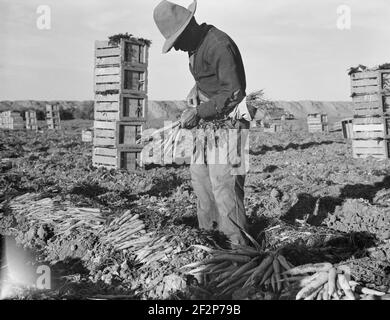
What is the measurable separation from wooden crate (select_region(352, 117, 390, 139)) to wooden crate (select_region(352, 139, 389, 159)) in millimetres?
144

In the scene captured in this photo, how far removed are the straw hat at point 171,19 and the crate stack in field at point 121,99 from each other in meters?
6.29

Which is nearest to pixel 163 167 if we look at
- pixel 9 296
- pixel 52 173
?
pixel 52 173

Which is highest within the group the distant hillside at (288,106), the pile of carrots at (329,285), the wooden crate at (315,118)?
the distant hillside at (288,106)

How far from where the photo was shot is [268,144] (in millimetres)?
16953

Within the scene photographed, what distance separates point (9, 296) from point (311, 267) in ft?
6.95

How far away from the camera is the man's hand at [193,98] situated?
14.4 feet

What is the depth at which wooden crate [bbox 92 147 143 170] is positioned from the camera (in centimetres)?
1036

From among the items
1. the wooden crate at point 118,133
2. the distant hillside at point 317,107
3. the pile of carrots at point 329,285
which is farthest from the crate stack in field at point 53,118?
the distant hillside at point 317,107

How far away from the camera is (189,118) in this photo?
409 cm

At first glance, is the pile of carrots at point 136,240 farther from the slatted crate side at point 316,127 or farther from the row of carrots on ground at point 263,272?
the slatted crate side at point 316,127

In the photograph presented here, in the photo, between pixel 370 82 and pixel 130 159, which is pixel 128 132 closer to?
pixel 130 159

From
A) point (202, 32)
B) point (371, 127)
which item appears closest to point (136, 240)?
point (202, 32)

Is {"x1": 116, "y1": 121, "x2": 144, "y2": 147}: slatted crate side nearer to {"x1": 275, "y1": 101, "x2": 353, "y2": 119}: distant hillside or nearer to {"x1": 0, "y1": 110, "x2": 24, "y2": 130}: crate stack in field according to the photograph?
A: {"x1": 0, "y1": 110, "x2": 24, "y2": 130}: crate stack in field
